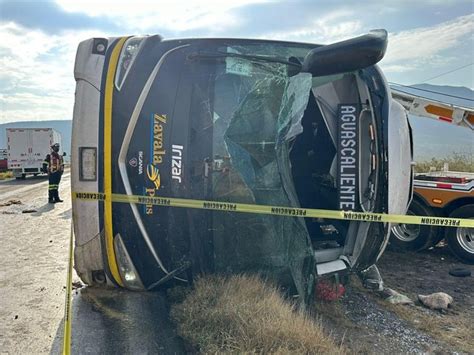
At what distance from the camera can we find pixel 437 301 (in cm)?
417

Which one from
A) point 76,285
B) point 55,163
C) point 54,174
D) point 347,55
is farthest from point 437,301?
point 55,163

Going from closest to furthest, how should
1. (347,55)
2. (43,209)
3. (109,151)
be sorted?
1. (347,55)
2. (109,151)
3. (43,209)

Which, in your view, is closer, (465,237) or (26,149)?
(465,237)

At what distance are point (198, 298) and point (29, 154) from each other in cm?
2186

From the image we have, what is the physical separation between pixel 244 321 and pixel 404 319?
1616 mm

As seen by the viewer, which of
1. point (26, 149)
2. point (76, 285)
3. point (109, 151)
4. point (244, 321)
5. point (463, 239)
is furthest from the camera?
point (26, 149)

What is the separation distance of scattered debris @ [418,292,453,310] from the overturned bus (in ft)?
3.40

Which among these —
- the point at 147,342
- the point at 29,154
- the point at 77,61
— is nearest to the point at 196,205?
the point at 147,342

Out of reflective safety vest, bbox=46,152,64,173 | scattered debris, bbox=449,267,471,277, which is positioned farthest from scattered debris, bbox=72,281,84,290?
reflective safety vest, bbox=46,152,64,173

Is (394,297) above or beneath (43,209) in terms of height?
beneath

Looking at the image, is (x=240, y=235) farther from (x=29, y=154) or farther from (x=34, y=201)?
(x=29, y=154)

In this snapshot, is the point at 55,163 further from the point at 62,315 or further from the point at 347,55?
the point at 347,55

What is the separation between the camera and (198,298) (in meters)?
3.58

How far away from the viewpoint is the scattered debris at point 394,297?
4.24 meters
